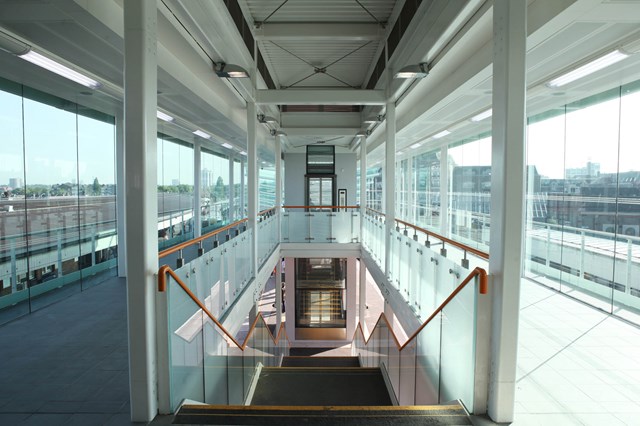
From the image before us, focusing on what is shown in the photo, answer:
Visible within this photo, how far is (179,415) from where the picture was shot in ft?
9.30

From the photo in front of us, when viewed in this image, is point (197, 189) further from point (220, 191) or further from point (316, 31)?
point (316, 31)

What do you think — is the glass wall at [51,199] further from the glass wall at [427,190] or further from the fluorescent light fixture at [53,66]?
the glass wall at [427,190]

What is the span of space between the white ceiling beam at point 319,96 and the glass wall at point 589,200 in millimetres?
4209

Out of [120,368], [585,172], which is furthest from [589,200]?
[120,368]

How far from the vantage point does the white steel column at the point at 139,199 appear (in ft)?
8.92

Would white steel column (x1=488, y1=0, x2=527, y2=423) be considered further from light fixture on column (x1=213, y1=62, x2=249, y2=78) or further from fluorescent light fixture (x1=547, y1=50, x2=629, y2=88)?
light fixture on column (x1=213, y1=62, x2=249, y2=78)

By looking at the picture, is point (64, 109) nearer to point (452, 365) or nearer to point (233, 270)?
point (233, 270)

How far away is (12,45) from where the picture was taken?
398cm

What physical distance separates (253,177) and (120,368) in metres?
4.37

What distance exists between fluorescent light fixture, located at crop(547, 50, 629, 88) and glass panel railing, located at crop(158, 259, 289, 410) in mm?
5382

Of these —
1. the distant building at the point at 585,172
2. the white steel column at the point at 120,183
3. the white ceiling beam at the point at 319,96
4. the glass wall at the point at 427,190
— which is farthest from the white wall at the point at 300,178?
the white ceiling beam at the point at 319,96

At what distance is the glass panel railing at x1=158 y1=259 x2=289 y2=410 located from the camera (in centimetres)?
297

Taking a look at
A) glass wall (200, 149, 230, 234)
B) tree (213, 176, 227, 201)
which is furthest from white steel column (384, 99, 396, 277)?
tree (213, 176, 227, 201)

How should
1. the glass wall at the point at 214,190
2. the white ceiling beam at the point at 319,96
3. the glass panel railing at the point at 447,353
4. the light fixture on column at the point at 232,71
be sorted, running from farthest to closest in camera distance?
the glass wall at the point at 214,190
the white ceiling beam at the point at 319,96
the light fixture on column at the point at 232,71
the glass panel railing at the point at 447,353
